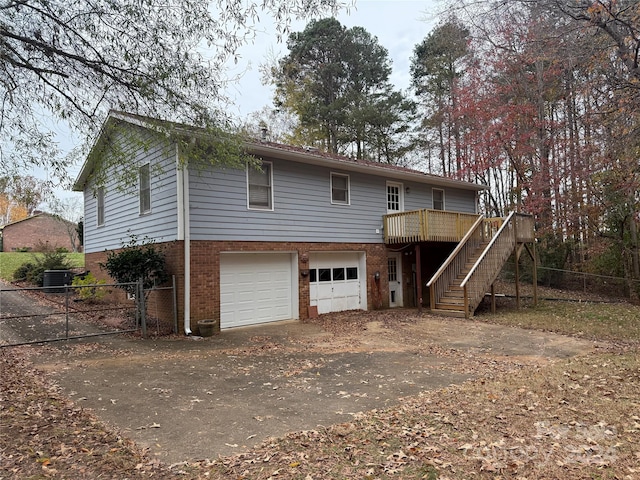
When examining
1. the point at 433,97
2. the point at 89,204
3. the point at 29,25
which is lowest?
the point at 89,204

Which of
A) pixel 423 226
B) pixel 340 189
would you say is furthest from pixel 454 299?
pixel 340 189

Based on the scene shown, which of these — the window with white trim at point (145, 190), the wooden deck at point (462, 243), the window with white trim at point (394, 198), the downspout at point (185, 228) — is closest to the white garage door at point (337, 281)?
the wooden deck at point (462, 243)

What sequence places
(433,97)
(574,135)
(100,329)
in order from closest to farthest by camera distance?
(100,329) → (574,135) → (433,97)

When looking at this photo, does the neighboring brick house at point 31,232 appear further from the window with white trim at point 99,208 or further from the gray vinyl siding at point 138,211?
the window with white trim at point 99,208

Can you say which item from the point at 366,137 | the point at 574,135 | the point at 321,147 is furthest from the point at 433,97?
the point at 574,135

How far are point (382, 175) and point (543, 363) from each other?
887 cm

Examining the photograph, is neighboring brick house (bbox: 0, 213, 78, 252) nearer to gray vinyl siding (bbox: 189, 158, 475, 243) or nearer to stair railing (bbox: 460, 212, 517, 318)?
gray vinyl siding (bbox: 189, 158, 475, 243)

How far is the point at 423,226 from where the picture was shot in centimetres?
1359

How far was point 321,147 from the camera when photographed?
2594 cm

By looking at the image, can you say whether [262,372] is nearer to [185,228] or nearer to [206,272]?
[206,272]

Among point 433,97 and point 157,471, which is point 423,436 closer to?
point 157,471

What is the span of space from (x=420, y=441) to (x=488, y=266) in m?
9.68

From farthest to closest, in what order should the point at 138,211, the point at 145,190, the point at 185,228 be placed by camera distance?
the point at 138,211, the point at 145,190, the point at 185,228

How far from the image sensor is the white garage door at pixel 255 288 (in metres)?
10.9
